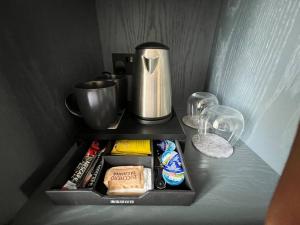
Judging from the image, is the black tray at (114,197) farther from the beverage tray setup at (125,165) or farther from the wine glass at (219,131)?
the wine glass at (219,131)

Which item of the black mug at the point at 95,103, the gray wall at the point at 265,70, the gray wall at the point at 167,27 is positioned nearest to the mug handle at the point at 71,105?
the black mug at the point at 95,103

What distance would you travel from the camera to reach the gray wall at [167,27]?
704 mm

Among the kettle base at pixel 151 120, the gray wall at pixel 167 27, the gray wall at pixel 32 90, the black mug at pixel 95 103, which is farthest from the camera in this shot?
the gray wall at pixel 167 27

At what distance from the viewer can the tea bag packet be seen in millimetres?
356

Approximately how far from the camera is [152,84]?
18.6 inches

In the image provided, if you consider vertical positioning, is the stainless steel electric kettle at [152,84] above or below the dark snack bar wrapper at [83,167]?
above

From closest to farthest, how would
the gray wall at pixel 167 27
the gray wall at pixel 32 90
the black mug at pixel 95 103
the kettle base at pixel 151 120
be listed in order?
the gray wall at pixel 32 90
the black mug at pixel 95 103
the kettle base at pixel 151 120
the gray wall at pixel 167 27

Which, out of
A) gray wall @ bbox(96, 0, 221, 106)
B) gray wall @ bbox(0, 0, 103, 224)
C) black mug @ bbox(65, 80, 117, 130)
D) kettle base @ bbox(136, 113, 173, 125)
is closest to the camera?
gray wall @ bbox(0, 0, 103, 224)

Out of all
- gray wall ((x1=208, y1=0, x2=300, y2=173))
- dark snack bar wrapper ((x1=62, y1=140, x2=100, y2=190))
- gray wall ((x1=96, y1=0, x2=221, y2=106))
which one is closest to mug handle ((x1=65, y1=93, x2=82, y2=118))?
dark snack bar wrapper ((x1=62, y1=140, x2=100, y2=190))

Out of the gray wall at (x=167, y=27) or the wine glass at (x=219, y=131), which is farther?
the gray wall at (x=167, y=27)

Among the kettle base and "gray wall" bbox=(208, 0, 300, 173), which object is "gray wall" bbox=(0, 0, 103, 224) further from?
"gray wall" bbox=(208, 0, 300, 173)

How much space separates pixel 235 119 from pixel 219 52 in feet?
1.15

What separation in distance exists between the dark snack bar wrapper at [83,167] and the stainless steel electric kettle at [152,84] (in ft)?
0.58

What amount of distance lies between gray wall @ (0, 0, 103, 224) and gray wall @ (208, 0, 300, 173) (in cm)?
63
